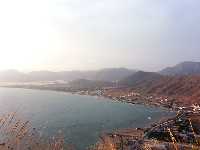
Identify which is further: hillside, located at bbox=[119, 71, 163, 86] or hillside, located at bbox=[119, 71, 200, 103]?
hillside, located at bbox=[119, 71, 163, 86]

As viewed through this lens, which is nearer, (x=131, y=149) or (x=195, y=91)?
(x=131, y=149)

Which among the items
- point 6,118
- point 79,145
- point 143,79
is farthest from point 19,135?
point 143,79

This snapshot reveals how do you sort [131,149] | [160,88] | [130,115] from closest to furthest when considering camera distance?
[131,149] → [130,115] → [160,88]

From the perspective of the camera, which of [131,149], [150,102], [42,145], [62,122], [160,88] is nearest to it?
[42,145]

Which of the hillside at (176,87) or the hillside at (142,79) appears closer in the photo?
the hillside at (176,87)

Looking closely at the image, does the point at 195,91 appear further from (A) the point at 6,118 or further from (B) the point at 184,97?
(A) the point at 6,118

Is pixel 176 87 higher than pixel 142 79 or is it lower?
lower

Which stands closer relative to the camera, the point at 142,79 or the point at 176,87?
the point at 176,87

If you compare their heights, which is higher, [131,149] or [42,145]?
[42,145]

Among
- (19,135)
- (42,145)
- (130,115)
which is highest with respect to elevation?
(19,135)
